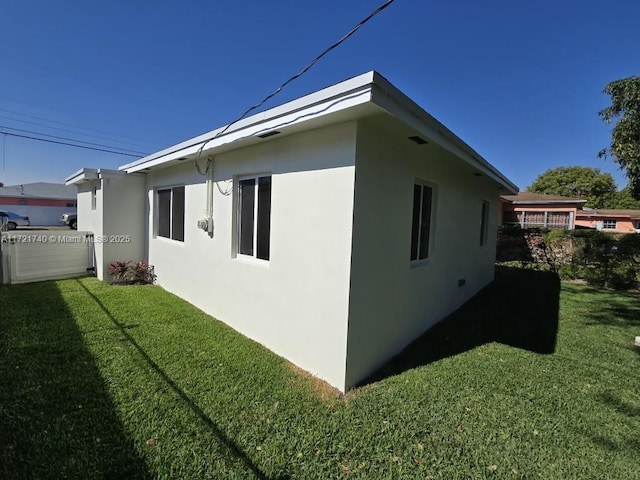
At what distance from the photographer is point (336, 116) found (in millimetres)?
3188

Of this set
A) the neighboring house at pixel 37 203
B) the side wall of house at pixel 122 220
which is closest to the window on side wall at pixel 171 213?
the side wall of house at pixel 122 220

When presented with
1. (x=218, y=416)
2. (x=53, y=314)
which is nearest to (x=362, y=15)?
(x=218, y=416)

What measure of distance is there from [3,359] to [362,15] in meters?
5.62

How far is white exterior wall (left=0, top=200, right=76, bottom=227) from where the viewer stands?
Result: 32.5m

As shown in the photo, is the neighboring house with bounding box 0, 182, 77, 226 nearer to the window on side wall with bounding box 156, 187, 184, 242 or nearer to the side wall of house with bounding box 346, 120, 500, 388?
the window on side wall with bounding box 156, 187, 184, 242

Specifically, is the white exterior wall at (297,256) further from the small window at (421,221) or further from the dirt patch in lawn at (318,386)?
the small window at (421,221)

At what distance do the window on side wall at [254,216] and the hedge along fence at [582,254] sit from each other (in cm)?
1215

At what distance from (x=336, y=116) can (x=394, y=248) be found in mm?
1888

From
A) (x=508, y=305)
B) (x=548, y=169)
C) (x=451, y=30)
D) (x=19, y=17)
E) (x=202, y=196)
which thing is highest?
(x=548, y=169)

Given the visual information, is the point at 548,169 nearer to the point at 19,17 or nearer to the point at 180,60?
the point at 180,60

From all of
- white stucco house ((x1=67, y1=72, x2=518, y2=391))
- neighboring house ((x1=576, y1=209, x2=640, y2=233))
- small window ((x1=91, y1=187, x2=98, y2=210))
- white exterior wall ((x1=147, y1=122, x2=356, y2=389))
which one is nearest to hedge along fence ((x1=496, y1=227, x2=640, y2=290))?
white stucco house ((x1=67, y1=72, x2=518, y2=391))

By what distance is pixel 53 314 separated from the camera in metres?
5.39

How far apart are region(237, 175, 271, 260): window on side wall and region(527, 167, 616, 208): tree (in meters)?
49.7

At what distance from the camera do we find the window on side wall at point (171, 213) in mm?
7127
